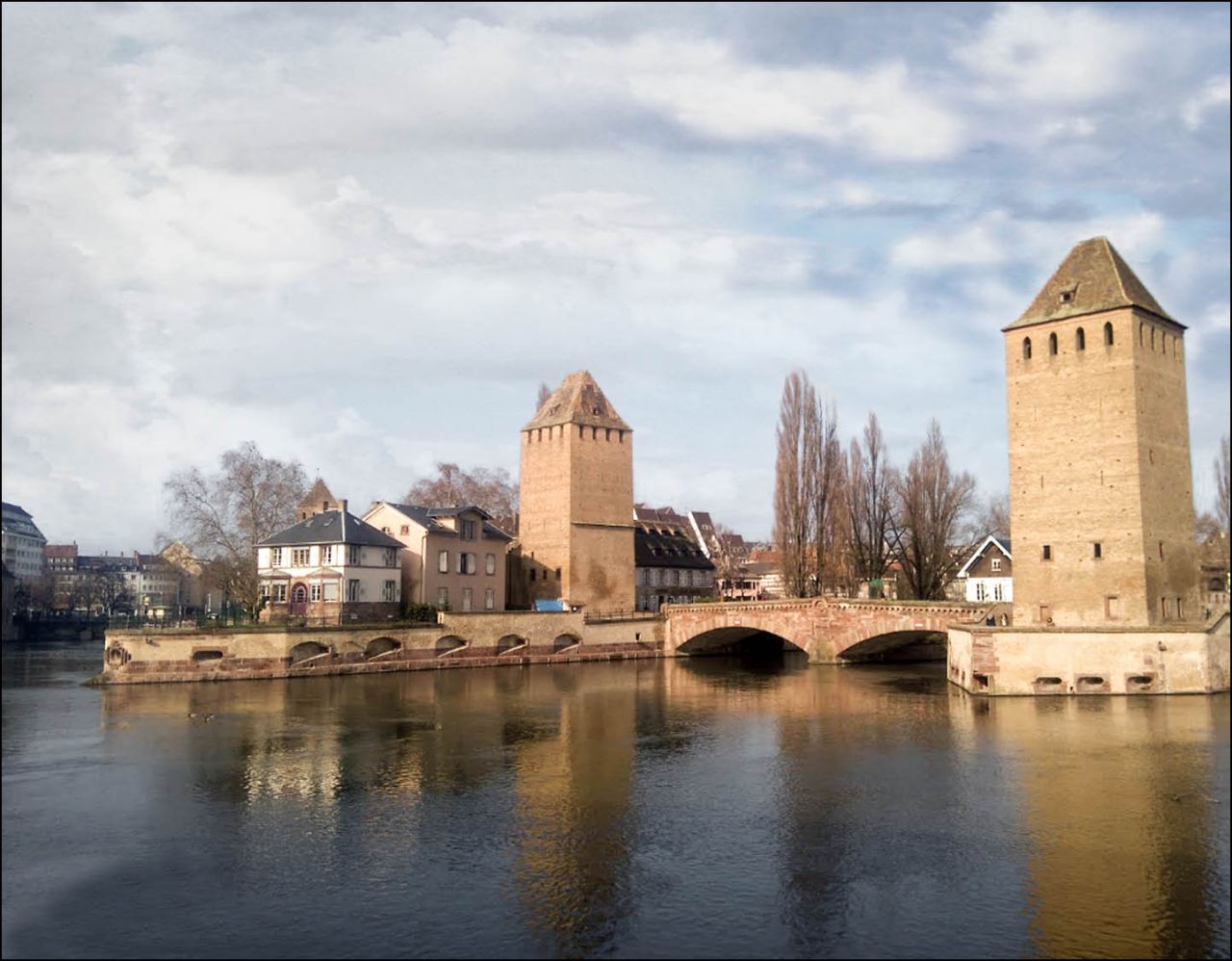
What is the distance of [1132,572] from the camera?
126 ft

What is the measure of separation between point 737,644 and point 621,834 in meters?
53.5

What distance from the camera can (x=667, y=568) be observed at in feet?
271

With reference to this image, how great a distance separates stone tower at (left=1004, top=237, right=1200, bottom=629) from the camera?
38.8 metres

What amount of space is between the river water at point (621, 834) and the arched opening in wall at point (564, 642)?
25.7m

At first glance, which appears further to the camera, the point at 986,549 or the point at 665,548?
the point at 665,548

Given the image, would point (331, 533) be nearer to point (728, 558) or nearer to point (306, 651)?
point (306, 651)

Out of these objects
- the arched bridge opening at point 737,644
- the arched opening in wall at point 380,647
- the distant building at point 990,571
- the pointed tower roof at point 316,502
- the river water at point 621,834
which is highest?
the pointed tower roof at point 316,502

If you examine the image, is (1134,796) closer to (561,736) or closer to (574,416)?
(561,736)

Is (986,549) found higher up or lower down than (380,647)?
higher up

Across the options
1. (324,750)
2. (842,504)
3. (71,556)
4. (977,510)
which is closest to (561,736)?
(324,750)

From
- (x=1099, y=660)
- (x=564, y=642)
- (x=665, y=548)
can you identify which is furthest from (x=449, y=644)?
(x=1099, y=660)

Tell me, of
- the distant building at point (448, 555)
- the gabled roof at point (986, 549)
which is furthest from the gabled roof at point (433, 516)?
the gabled roof at point (986, 549)

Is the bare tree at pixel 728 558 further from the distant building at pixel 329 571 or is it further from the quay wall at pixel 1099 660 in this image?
the quay wall at pixel 1099 660

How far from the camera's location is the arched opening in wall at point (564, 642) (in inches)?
2462
